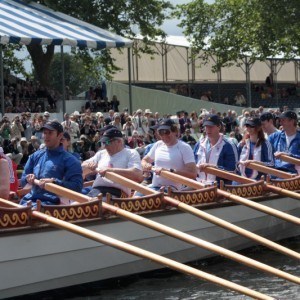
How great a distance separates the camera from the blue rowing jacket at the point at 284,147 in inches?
626

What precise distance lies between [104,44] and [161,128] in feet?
38.6

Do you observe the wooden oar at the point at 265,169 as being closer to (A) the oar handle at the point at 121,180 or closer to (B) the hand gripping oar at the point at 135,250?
(A) the oar handle at the point at 121,180

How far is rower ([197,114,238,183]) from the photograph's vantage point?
556 inches

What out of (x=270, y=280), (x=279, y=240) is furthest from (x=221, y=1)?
(x=270, y=280)

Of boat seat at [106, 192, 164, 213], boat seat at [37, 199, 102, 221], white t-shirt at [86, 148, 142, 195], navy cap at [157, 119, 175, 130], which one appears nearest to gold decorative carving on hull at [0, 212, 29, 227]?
boat seat at [37, 199, 102, 221]

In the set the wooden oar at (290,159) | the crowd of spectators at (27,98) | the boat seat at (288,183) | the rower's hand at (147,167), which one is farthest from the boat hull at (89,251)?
the crowd of spectators at (27,98)

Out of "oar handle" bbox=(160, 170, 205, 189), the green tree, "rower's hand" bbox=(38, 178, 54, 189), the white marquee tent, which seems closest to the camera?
"rower's hand" bbox=(38, 178, 54, 189)

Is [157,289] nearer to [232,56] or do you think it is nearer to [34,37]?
[34,37]

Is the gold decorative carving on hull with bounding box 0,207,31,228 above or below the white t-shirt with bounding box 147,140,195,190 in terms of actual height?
below

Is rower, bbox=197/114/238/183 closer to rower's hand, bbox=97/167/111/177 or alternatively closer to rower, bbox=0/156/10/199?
rower's hand, bbox=97/167/111/177

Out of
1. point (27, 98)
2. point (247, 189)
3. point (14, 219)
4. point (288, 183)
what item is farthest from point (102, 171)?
point (27, 98)

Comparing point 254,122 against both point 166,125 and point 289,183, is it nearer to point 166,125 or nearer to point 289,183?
point 289,183

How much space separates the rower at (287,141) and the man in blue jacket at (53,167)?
16.5 feet

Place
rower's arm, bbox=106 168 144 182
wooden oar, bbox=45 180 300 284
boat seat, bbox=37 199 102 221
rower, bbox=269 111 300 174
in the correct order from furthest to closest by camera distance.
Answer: rower, bbox=269 111 300 174 < rower's arm, bbox=106 168 144 182 < boat seat, bbox=37 199 102 221 < wooden oar, bbox=45 180 300 284
